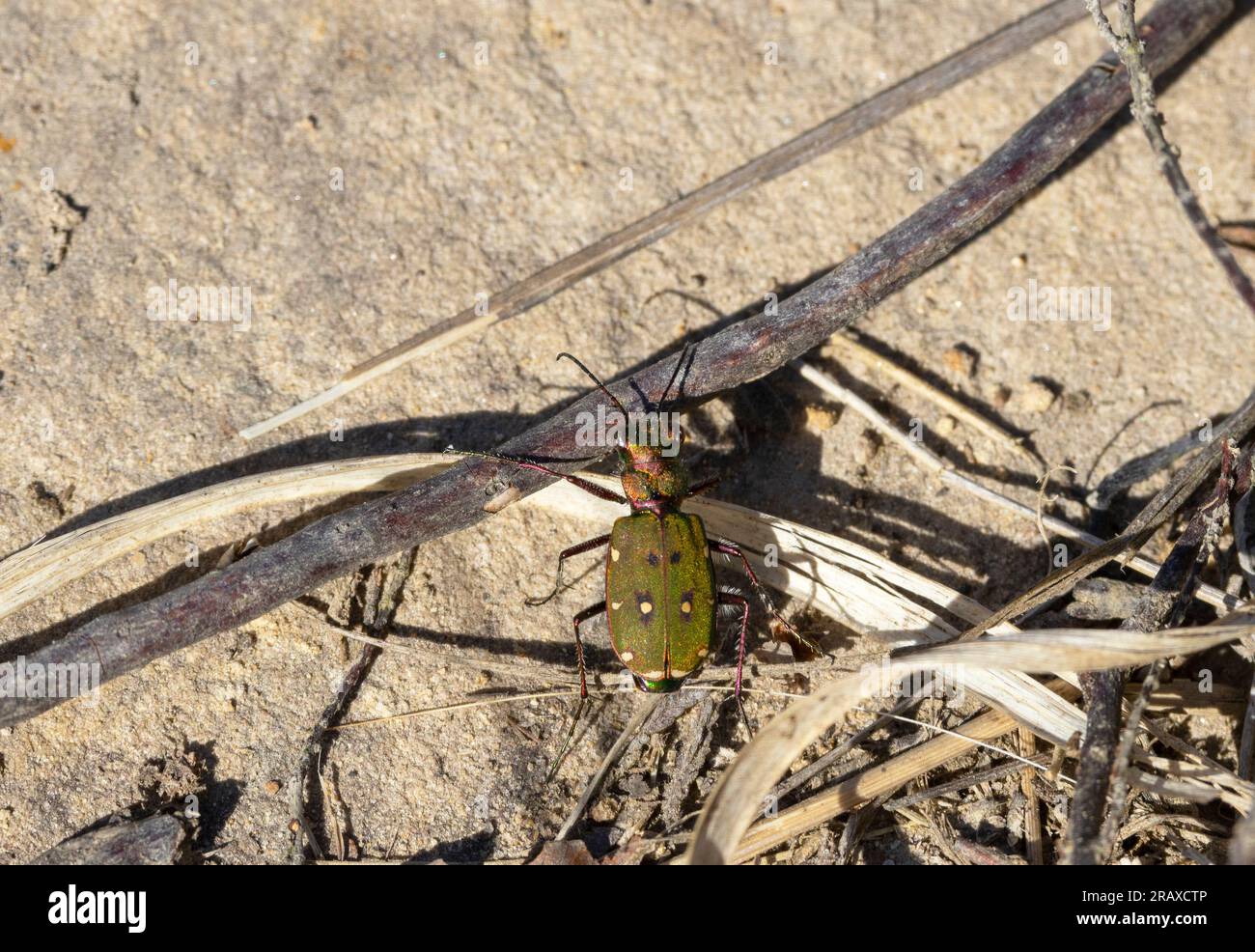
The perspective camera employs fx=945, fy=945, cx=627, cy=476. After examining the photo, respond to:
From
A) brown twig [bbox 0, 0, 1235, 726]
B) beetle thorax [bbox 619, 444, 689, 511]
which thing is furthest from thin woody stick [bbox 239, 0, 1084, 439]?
beetle thorax [bbox 619, 444, 689, 511]

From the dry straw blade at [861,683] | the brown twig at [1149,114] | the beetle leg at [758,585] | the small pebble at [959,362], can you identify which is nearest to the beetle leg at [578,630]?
the beetle leg at [758,585]

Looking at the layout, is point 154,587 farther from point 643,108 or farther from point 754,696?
point 643,108

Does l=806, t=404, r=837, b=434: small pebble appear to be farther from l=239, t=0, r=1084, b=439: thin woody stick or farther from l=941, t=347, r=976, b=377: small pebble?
l=239, t=0, r=1084, b=439: thin woody stick

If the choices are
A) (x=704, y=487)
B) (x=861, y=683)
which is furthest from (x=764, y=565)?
(x=861, y=683)

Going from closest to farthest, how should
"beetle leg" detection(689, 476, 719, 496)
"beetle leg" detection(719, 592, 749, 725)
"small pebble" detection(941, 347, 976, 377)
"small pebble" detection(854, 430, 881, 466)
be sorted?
"beetle leg" detection(719, 592, 749, 725)
"beetle leg" detection(689, 476, 719, 496)
"small pebble" detection(854, 430, 881, 466)
"small pebble" detection(941, 347, 976, 377)

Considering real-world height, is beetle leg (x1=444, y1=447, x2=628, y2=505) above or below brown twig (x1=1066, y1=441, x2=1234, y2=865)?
above

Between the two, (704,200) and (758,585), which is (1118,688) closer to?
(758,585)

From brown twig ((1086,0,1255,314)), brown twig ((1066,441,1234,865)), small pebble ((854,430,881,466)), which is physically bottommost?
brown twig ((1066,441,1234,865))

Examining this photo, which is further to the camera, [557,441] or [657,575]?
[557,441]
